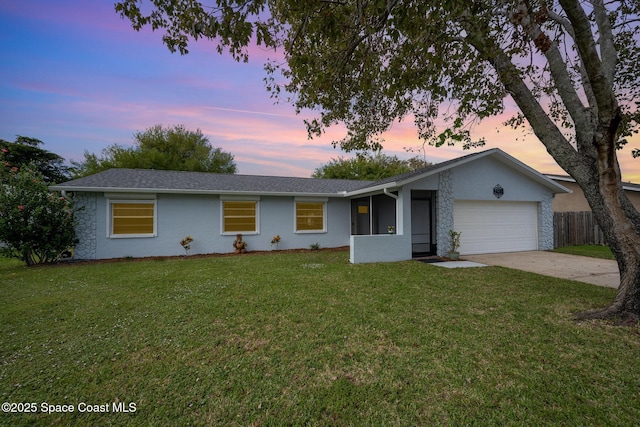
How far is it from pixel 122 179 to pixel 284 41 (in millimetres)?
9158

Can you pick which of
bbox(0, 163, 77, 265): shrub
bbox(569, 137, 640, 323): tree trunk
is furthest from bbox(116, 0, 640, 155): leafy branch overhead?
bbox(0, 163, 77, 265): shrub

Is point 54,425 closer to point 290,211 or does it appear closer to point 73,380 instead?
point 73,380

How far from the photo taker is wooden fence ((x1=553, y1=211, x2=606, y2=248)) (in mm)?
12211

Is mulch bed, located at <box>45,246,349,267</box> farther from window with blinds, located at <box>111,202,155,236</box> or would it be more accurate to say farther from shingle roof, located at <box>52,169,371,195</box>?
shingle roof, located at <box>52,169,371,195</box>

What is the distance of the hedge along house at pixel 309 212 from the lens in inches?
373

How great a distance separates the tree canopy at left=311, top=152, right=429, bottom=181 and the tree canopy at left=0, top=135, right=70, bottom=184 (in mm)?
26927

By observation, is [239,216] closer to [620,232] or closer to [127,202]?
[127,202]

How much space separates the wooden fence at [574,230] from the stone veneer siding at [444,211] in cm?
637

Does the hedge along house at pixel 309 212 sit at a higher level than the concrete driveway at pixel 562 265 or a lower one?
higher

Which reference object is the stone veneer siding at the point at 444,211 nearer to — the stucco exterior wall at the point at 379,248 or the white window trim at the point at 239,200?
the stucco exterior wall at the point at 379,248

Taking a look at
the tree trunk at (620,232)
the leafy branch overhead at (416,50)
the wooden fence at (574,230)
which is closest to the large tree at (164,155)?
the leafy branch overhead at (416,50)

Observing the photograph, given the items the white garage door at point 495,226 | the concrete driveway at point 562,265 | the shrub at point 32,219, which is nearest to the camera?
the concrete driveway at point 562,265

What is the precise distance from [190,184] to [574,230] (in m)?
17.4

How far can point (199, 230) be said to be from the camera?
10766 millimetres
